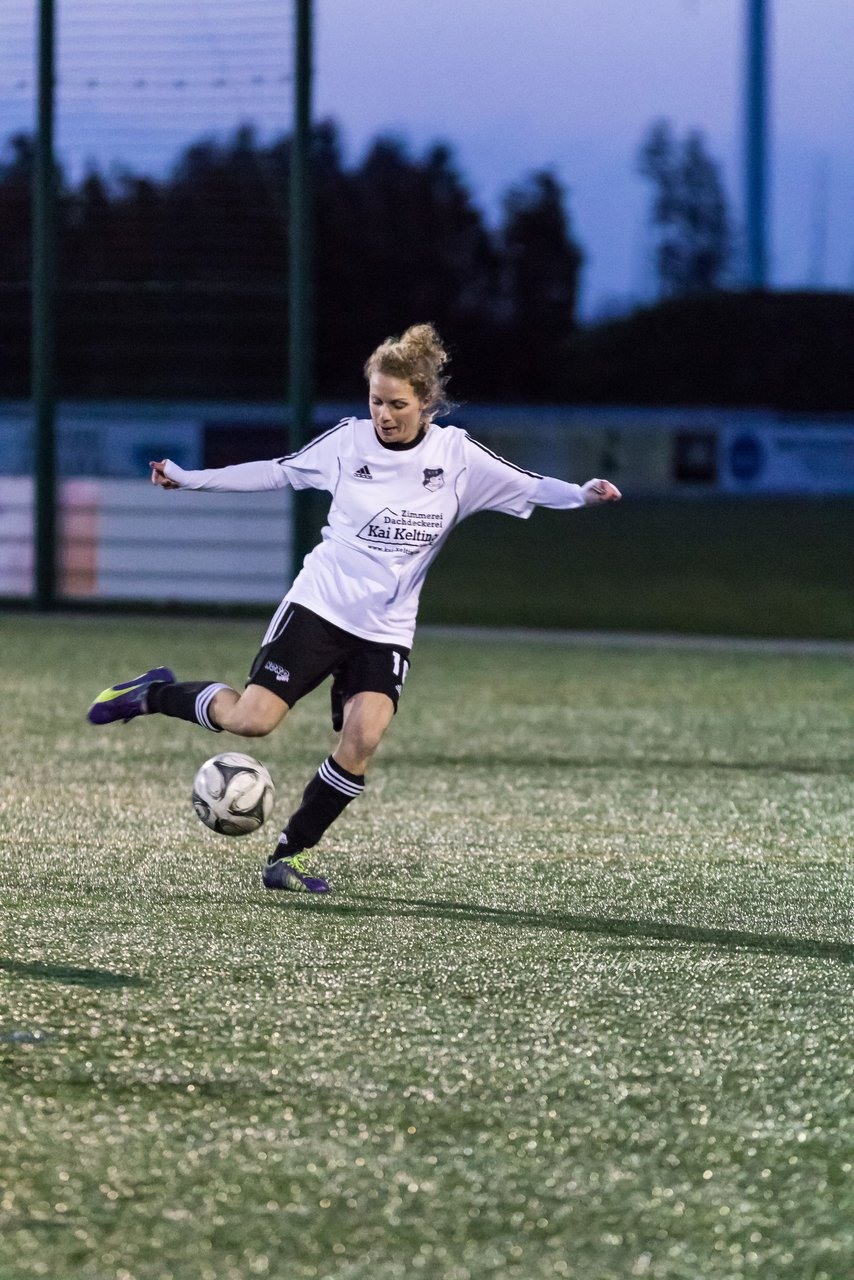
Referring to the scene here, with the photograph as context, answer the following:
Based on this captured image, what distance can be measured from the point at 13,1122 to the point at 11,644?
920cm

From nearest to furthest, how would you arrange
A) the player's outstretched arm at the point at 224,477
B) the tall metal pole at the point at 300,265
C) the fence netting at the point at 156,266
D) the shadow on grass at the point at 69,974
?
1. the shadow on grass at the point at 69,974
2. the player's outstretched arm at the point at 224,477
3. the tall metal pole at the point at 300,265
4. the fence netting at the point at 156,266

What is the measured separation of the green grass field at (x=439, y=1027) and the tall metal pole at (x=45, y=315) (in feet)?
20.9

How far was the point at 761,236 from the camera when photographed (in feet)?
89.4

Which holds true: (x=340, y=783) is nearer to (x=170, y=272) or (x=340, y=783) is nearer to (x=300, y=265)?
(x=300, y=265)

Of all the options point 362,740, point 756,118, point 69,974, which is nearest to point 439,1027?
point 69,974

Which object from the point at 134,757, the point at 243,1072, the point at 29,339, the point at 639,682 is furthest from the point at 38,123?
the point at 243,1072

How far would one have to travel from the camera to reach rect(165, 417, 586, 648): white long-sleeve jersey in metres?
5.62

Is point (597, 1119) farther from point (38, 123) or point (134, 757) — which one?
point (38, 123)

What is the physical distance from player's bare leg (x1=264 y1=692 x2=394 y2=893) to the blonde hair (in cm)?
86

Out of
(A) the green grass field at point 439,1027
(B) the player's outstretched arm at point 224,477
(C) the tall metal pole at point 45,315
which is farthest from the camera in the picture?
(C) the tall metal pole at point 45,315

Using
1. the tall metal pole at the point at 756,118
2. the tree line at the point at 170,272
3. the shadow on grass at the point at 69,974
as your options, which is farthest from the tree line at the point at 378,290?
the tall metal pole at the point at 756,118

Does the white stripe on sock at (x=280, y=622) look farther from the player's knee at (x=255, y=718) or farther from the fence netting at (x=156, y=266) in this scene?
the fence netting at (x=156, y=266)

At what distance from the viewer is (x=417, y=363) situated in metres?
5.47

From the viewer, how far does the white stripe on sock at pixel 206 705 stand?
231 inches
